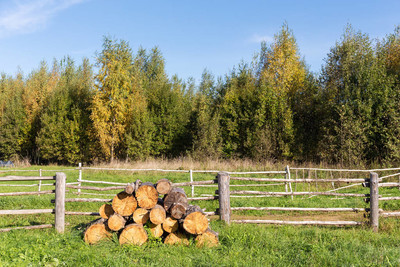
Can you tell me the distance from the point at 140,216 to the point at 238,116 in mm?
17852

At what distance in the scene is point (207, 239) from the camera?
570 cm

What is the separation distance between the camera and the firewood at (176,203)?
231 inches

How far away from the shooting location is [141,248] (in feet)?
18.2

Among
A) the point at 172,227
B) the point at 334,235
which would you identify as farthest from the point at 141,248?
the point at 334,235

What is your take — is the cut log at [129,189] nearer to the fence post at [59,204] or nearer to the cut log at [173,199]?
the cut log at [173,199]

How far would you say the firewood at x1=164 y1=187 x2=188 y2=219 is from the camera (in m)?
5.87

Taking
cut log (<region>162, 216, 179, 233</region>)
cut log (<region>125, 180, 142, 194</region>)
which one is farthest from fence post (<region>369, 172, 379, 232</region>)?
cut log (<region>125, 180, 142, 194</region>)

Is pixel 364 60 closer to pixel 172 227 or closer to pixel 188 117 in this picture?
pixel 188 117

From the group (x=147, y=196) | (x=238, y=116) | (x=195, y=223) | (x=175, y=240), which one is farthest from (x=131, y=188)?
Result: (x=238, y=116)

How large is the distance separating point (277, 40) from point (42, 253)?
78.9 feet

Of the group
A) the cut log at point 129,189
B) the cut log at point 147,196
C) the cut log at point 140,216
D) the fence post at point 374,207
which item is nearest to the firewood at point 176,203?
the cut log at point 147,196

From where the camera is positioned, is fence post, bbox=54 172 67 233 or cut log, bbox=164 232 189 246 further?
fence post, bbox=54 172 67 233

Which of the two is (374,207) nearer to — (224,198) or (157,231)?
(224,198)

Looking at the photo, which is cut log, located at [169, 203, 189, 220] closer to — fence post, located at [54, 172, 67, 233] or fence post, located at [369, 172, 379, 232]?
fence post, located at [54, 172, 67, 233]
